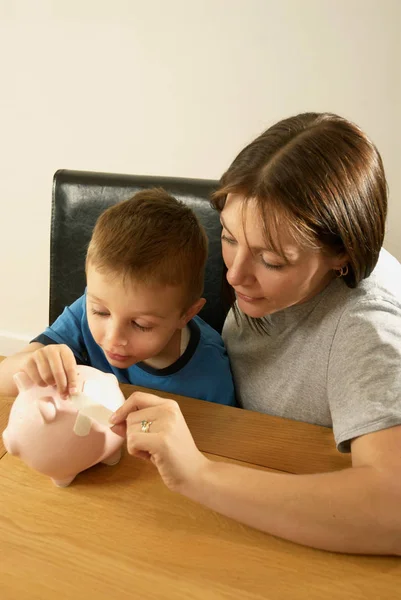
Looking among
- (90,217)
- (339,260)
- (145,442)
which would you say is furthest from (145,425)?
(90,217)

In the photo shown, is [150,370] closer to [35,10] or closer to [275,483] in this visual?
[275,483]

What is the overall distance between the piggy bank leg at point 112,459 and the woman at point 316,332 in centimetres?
7

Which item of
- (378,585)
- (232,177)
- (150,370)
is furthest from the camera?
(150,370)

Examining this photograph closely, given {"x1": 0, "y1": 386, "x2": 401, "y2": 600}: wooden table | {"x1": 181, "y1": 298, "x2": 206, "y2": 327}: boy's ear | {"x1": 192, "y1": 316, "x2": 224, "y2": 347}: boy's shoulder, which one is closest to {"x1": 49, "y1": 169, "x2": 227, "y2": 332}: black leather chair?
{"x1": 192, "y1": 316, "x2": 224, "y2": 347}: boy's shoulder

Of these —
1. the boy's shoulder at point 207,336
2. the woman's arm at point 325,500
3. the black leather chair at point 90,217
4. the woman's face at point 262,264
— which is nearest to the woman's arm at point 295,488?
the woman's arm at point 325,500

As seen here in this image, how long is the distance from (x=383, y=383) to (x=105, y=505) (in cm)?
37

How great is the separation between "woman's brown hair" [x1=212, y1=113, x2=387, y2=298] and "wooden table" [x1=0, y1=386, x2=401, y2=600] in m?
0.30

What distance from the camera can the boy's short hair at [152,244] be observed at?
813mm

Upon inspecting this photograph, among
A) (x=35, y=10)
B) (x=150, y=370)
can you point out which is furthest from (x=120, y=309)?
(x=35, y=10)

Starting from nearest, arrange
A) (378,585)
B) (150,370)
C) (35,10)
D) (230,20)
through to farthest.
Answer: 1. (378,585)
2. (150,370)
3. (230,20)
4. (35,10)

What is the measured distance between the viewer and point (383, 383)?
70 cm

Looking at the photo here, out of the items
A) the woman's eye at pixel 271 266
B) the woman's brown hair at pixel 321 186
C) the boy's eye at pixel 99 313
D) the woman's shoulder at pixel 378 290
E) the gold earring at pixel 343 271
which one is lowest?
the boy's eye at pixel 99 313

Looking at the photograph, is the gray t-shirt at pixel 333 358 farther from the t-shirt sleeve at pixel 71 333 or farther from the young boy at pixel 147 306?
the t-shirt sleeve at pixel 71 333

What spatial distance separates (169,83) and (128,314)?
1088 mm
